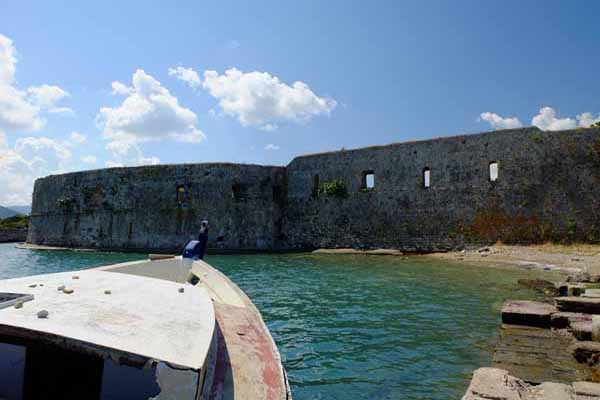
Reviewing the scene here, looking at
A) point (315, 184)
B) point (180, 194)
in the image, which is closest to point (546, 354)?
point (315, 184)

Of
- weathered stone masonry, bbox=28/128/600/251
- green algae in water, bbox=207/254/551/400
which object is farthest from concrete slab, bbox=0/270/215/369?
weathered stone masonry, bbox=28/128/600/251

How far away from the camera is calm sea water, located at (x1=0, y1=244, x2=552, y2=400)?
4188mm

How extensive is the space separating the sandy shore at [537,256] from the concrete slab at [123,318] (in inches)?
488

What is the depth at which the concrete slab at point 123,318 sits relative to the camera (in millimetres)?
1848

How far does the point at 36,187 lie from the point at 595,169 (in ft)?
120

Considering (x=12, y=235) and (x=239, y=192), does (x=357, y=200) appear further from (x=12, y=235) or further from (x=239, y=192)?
(x=12, y=235)

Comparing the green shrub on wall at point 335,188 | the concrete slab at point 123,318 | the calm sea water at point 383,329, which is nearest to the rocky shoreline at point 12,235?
the green shrub on wall at point 335,188

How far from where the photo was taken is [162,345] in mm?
1901

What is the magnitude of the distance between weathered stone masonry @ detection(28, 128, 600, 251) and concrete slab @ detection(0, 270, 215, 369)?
1850 centimetres

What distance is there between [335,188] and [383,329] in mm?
17798

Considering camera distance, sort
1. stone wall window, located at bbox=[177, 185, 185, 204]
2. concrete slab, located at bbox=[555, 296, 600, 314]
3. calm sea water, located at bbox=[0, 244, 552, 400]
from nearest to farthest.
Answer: calm sea water, located at bbox=[0, 244, 552, 400] < concrete slab, located at bbox=[555, 296, 600, 314] < stone wall window, located at bbox=[177, 185, 185, 204]

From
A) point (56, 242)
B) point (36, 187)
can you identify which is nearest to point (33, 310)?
point (56, 242)

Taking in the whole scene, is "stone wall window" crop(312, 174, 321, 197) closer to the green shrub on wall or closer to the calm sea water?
the green shrub on wall

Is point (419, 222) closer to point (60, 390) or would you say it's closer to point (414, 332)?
point (414, 332)
